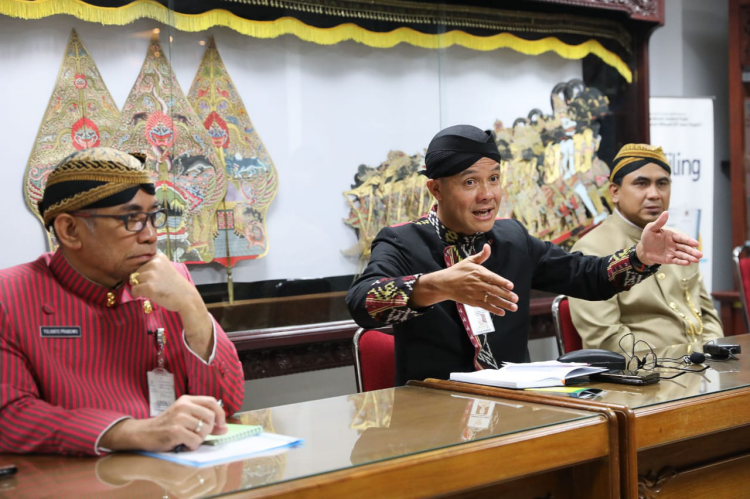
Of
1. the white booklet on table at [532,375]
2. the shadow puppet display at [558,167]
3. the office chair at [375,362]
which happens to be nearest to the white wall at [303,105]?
the shadow puppet display at [558,167]

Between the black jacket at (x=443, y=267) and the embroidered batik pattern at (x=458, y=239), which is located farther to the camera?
the embroidered batik pattern at (x=458, y=239)

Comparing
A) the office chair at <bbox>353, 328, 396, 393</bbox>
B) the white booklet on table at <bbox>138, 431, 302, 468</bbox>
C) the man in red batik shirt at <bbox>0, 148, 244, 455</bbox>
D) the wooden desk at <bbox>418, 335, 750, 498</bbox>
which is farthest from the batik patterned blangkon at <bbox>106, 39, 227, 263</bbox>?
the white booklet on table at <bbox>138, 431, 302, 468</bbox>

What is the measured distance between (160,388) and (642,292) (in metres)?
2.05

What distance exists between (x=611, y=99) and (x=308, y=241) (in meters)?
2.05

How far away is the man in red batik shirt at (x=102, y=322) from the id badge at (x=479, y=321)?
0.78 meters

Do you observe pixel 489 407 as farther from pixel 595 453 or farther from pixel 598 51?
pixel 598 51

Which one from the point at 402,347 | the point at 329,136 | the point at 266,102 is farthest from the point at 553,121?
the point at 402,347

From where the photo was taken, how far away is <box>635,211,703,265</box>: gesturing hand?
228cm

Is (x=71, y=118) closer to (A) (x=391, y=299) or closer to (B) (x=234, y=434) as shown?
(A) (x=391, y=299)

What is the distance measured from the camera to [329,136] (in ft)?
13.1

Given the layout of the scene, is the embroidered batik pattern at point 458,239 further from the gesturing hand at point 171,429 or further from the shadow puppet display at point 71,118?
the shadow puppet display at point 71,118

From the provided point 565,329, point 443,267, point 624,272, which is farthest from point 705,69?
point 443,267

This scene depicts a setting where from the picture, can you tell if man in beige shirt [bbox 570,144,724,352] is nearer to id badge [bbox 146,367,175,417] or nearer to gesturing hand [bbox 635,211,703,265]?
gesturing hand [bbox 635,211,703,265]

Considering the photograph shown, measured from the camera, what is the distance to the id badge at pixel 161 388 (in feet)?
5.66
